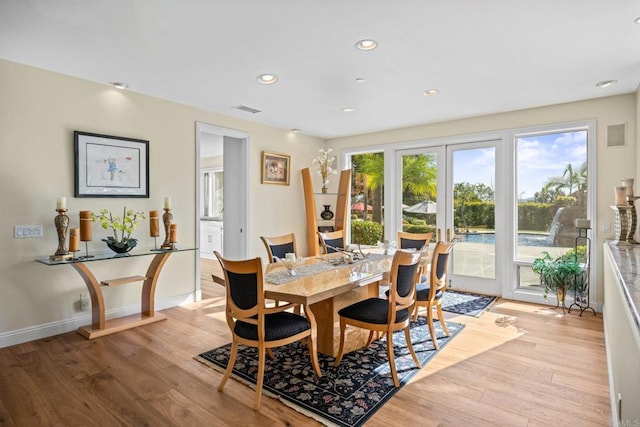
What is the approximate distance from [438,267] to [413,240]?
1334mm

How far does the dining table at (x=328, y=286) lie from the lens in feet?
7.77

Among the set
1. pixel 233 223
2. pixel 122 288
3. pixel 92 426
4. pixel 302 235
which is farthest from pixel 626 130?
pixel 122 288

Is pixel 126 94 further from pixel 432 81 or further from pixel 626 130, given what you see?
pixel 626 130

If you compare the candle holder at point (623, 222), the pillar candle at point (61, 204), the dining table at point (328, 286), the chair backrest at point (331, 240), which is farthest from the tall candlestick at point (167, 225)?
the candle holder at point (623, 222)

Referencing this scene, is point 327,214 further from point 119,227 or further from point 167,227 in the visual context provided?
point 119,227

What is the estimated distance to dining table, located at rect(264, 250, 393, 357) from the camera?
2369 mm

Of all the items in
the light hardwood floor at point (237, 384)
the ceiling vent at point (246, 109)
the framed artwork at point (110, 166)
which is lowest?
the light hardwood floor at point (237, 384)

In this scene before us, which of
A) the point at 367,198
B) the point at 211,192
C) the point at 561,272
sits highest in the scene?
the point at 211,192

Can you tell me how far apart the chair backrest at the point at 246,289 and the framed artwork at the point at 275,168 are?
327 centimetres

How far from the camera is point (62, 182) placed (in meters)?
A: 3.50

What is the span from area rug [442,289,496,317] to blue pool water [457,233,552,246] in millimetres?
780

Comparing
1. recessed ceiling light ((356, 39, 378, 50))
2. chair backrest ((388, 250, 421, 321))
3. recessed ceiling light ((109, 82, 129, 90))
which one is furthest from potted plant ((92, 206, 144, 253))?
recessed ceiling light ((356, 39, 378, 50))

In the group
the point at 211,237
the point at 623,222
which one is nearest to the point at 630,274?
the point at 623,222

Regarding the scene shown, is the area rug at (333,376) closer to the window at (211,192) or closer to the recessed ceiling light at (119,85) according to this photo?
the recessed ceiling light at (119,85)
